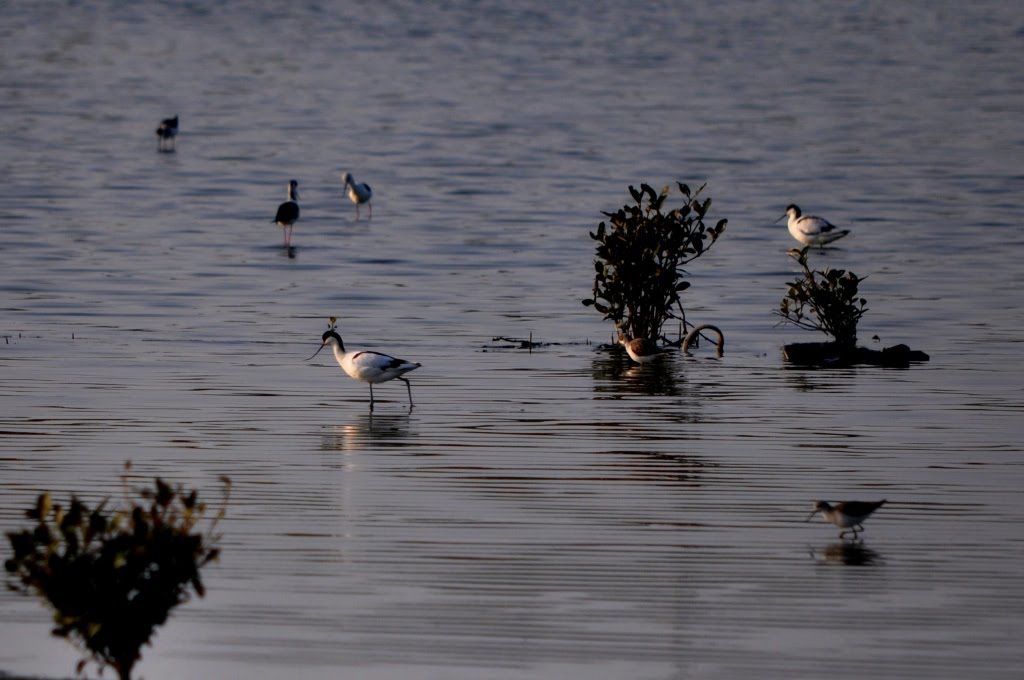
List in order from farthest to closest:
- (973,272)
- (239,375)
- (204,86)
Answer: (204,86)
(973,272)
(239,375)

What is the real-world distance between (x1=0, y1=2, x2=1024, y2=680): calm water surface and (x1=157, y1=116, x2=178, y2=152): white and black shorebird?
716mm

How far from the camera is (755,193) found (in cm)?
4406

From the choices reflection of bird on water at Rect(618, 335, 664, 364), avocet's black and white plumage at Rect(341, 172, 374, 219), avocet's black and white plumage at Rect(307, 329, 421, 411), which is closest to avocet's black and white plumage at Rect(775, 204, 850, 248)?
avocet's black and white plumage at Rect(341, 172, 374, 219)

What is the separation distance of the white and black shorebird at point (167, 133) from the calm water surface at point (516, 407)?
0.72m

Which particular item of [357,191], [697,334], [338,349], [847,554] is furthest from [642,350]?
[357,191]

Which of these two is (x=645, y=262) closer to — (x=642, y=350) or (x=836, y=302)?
(x=642, y=350)

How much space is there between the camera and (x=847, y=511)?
37.4ft

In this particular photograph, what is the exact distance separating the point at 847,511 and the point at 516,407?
5.62 metres

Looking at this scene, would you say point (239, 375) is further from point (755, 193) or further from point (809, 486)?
point (755, 193)

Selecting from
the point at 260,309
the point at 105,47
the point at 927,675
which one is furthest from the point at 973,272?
the point at 105,47

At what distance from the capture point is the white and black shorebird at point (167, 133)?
5406cm

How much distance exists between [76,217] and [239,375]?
19.9m

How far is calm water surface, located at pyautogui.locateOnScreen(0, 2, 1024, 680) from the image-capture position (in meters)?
9.84

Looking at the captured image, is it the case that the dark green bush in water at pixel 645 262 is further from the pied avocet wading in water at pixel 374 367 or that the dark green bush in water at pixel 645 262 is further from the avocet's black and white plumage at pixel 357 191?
the avocet's black and white plumage at pixel 357 191
